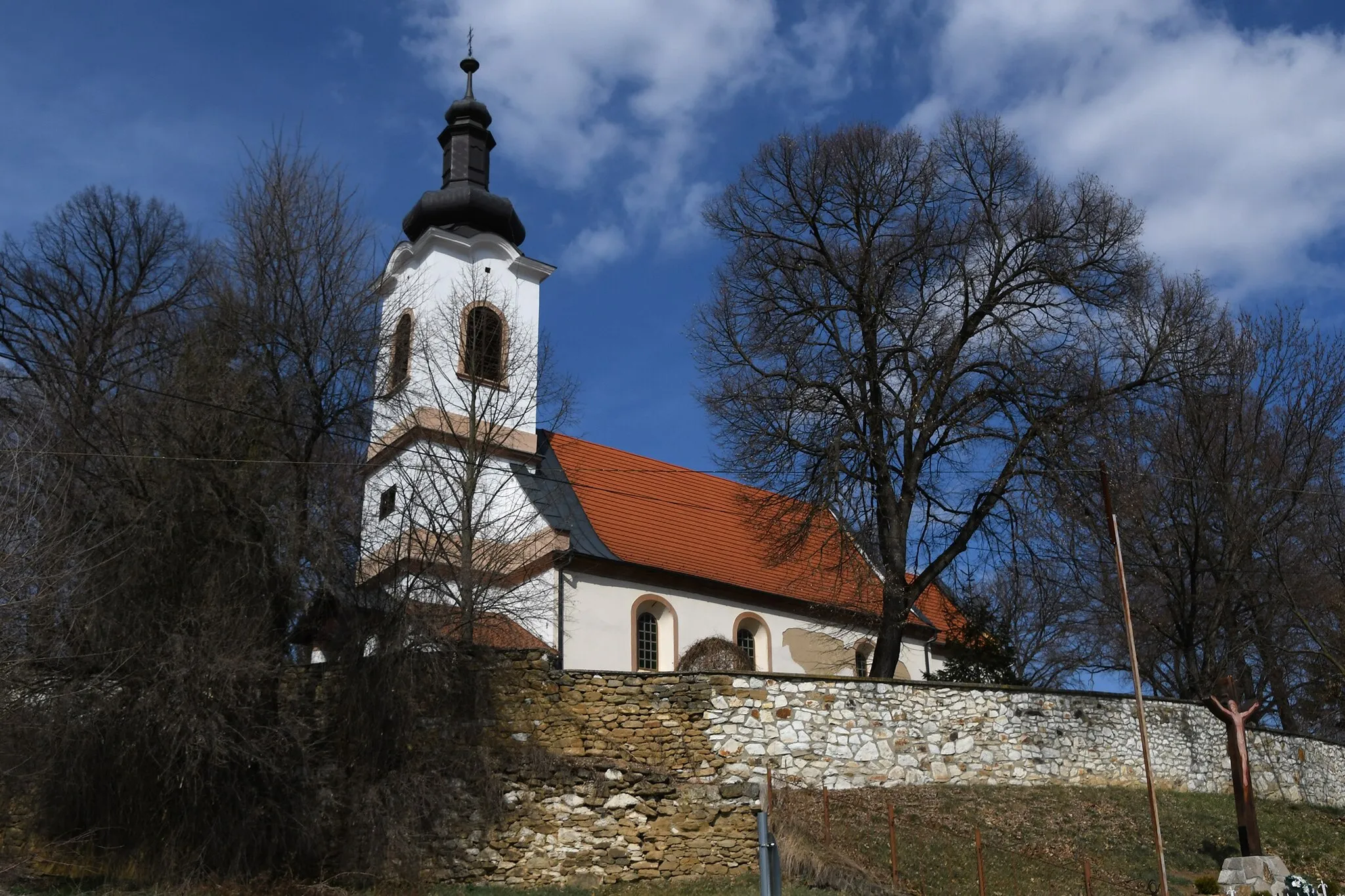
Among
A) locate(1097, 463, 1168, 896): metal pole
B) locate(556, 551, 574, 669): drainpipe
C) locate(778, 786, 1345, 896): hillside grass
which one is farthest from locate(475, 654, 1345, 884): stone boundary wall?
locate(556, 551, 574, 669): drainpipe

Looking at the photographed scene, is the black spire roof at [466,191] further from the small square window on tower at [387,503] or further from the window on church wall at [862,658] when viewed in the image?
the window on church wall at [862,658]

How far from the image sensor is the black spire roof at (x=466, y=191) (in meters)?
30.1

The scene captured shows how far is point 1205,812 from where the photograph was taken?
19219 millimetres

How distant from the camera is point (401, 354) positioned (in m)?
25.8

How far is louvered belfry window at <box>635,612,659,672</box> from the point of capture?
2608 cm

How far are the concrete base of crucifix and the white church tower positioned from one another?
1050cm

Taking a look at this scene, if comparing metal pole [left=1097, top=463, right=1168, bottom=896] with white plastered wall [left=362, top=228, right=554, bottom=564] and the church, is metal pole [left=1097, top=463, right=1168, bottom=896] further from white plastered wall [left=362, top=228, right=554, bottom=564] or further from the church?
white plastered wall [left=362, top=228, right=554, bottom=564]

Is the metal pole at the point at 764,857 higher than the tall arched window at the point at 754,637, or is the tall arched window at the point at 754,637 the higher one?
the tall arched window at the point at 754,637

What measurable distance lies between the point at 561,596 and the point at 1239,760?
1282 cm

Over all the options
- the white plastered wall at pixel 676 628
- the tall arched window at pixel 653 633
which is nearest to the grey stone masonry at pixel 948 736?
the white plastered wall at pixel 676 628

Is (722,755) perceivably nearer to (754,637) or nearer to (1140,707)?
(1140,707)

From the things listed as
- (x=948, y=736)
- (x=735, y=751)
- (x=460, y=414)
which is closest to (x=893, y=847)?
(x=735, y=751)

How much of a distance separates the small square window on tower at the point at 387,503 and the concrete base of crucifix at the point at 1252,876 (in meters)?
12.7

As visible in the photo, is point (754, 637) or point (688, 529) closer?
point (754, 637)
